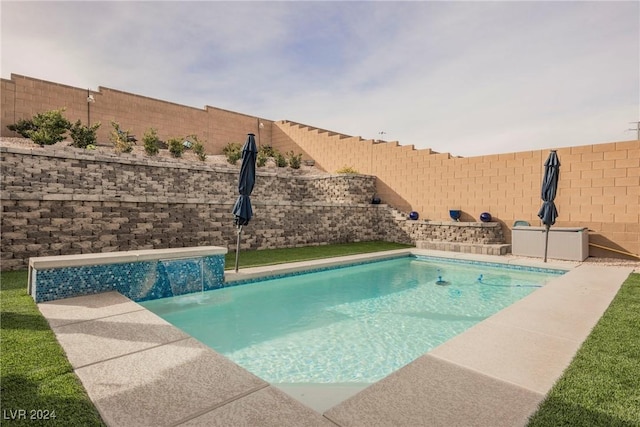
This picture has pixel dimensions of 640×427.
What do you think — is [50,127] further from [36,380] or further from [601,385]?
[601,385]

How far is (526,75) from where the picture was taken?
10180 millimetres

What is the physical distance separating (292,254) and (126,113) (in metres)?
13.3

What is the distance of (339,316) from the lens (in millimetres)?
5855

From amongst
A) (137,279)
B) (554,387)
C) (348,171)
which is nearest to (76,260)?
(137,279)

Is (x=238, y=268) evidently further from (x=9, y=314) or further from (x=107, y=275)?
(x=9, y=314)

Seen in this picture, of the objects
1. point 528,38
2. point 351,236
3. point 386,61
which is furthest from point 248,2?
point 351,236

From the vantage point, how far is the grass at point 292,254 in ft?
29.7

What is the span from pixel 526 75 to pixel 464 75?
1814mm

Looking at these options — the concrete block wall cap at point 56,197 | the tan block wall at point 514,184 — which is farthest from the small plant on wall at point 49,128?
the tan block wall at point 514,184

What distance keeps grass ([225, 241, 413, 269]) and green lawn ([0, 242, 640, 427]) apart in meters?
4.84

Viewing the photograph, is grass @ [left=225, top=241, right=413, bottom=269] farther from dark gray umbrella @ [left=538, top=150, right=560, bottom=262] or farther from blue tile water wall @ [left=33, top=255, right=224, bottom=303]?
dark gray umbrella @ [left=538, top=150, right=560, bottom=262]

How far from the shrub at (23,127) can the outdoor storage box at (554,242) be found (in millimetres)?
19315

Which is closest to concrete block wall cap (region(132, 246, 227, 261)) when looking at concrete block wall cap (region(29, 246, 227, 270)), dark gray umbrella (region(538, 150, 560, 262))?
concrete block wall cap (region(29, 246, 227, 270))

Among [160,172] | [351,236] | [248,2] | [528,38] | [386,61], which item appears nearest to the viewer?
[248,2]
